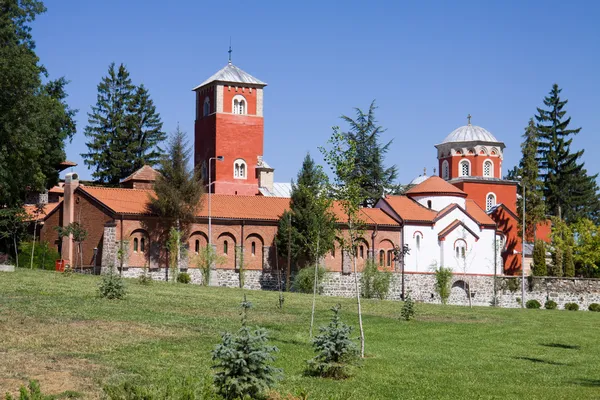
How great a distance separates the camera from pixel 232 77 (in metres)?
68.9

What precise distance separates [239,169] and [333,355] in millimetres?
51676

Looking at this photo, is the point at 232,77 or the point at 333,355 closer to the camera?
the point at 333,355

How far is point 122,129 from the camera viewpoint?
71.1 meters

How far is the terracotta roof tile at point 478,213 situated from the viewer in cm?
6278

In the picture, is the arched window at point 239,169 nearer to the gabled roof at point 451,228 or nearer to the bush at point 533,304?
the gabled roof at point 451,228

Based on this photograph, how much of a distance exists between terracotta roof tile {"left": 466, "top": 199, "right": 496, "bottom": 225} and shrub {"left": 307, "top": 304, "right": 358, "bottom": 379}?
153 ft

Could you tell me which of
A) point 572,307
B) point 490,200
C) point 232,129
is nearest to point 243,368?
point 572,307

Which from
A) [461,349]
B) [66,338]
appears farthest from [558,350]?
[66,338]

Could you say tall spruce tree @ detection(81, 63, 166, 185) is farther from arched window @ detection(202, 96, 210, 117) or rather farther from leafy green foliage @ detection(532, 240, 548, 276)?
leafy green foliage @ detection(532, 240, 548, 276)

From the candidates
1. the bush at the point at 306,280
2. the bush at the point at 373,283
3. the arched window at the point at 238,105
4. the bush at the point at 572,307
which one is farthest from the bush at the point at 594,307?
the arched window at the point at 238,105

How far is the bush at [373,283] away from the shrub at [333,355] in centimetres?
3405

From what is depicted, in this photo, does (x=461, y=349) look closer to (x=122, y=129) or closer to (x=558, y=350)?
(x=558, y=350)

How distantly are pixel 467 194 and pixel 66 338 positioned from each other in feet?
169

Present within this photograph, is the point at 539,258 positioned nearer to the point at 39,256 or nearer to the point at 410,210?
the point at 410,210
